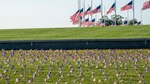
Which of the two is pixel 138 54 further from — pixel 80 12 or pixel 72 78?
pixel 80 12

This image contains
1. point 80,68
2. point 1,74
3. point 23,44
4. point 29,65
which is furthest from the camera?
point 23,44

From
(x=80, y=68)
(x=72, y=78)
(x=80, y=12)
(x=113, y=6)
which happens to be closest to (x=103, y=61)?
(x=80, y=68)

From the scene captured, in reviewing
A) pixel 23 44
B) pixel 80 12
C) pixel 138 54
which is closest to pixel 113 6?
pixel 80 12

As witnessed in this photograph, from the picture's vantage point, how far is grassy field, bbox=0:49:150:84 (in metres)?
17.2

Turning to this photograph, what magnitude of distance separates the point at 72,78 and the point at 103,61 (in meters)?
4.58

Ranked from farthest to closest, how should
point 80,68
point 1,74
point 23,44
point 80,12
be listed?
point 80,12
point 23,44
point 80,68
point 1,74

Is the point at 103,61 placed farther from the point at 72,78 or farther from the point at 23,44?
the point at 23,44

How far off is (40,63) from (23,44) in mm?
8600

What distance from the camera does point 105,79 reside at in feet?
55.6

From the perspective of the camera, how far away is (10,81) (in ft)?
56.8

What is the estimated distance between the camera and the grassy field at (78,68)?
56.4ft

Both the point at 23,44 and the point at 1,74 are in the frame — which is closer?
the point at 1,74

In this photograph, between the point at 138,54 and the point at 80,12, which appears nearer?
the point at 138,54

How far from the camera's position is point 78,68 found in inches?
788
